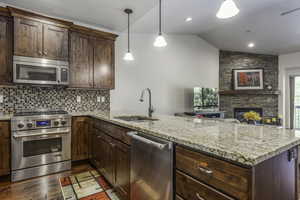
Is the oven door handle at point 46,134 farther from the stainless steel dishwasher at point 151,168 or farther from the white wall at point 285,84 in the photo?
the white wall at point 285,84

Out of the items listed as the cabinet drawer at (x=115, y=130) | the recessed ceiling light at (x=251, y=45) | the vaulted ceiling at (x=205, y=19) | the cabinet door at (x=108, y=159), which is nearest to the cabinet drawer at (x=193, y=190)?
the cabinet drawer at (x=115, y=130)

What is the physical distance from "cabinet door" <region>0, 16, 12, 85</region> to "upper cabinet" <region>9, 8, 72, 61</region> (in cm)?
12

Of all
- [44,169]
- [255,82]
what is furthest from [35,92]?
[255,82]

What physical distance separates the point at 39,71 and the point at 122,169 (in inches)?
85.1

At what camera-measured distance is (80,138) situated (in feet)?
9.53

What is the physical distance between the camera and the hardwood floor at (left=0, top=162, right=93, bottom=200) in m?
2.03

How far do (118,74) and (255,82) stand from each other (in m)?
5.36

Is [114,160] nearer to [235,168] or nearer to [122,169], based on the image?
[122,169]

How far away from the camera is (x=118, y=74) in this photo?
13.1 feet

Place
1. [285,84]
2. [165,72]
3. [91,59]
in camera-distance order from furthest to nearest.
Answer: [285,84], [165,72], [91,59]

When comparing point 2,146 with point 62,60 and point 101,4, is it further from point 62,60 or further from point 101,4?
point 101,4

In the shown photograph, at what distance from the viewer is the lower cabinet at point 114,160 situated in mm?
1733

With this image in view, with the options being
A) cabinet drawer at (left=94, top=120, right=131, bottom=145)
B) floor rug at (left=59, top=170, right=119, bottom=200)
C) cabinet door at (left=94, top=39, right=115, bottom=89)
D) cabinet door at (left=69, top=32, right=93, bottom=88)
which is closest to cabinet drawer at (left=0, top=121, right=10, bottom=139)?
floor rug at (left=59, top=170, right=119, bottom=200)

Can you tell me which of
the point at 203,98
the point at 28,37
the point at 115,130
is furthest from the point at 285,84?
the point at 28,37
